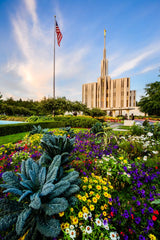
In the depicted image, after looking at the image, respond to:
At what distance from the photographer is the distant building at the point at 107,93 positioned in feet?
176

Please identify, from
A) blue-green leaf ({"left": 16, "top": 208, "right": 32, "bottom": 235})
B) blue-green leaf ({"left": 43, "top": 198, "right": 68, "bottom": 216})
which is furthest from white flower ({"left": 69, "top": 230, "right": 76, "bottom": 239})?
blue-green leaf ({"left": 16, "top": 208, "right": 32, "bottom": 235})

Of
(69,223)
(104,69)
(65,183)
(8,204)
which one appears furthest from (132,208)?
(104,69)

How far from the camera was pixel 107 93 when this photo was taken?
188ft

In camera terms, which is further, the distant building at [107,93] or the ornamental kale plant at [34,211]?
the distant building at [107,93]

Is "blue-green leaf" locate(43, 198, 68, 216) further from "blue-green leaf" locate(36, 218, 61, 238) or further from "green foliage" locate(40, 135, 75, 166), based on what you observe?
"green foliage" locate(40, 135, 75, 166)

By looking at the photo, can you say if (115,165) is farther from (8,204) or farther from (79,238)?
(8,204)

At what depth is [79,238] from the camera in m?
1.17

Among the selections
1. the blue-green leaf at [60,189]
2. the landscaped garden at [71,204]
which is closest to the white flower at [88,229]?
the landscaped garden at [71,204]

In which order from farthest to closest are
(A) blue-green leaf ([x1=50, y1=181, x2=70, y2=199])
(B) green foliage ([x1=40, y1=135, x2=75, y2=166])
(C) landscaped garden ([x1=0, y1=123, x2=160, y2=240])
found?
1. (B) green foliage ([x1=40, y1=135, x2=75, y2=166])
2. (A) blue-green leaf ([x1=50, y1=181, x2=70, y2=199])
3. (C) landscaped garden ([x1=0, y1=123, x2=160, y2=240])

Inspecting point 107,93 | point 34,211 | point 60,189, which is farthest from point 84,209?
point 107,93

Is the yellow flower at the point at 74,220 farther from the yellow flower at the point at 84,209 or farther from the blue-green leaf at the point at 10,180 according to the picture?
the blue-green leaf at the point at 10,180

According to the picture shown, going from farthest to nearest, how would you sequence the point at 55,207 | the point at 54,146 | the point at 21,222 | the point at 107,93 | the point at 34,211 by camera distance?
the point at 107,93
the point at 54,146
the point at 34,211
the point at 55,207
the point at 21,222

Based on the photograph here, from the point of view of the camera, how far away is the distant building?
53594 mm

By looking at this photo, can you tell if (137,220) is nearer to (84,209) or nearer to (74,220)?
(84,209)
